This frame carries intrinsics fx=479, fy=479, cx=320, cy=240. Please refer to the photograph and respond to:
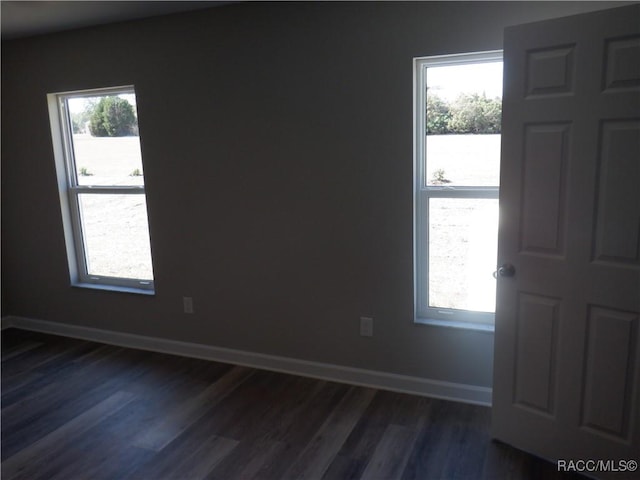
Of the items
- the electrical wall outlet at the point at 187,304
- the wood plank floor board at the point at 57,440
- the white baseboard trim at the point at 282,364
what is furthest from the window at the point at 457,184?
the wood plank floor board at the point at 57,440

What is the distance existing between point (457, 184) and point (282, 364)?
1652mm

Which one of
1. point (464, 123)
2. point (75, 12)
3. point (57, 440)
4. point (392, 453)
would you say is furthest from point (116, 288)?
point (464, 123)

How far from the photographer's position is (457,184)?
2.73 meters

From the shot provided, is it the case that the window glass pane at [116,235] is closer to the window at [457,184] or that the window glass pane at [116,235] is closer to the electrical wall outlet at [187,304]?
the electrical wall outlet at [187,304]

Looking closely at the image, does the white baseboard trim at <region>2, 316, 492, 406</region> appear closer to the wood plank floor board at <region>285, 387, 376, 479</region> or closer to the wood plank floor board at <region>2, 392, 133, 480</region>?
the wood plank floor board at <region>285, 387, 376, 479</region>

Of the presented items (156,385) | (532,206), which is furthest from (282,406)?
(532,206)

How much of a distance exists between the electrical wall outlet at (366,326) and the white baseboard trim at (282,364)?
238 millimetres

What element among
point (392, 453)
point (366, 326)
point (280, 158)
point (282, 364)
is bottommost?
point (392, 453)

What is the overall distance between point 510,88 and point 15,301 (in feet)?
14.3

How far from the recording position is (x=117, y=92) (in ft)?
11.6

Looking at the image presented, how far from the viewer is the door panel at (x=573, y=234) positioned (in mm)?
1886

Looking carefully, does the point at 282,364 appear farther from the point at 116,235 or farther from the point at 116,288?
the point at 116,235

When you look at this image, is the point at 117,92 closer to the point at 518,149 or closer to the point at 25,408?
the point at 25,408

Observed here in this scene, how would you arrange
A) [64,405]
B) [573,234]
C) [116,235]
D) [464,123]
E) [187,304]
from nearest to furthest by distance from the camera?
[573,234] → [464,123] → [64,405] → [187,304] → [116,235]
